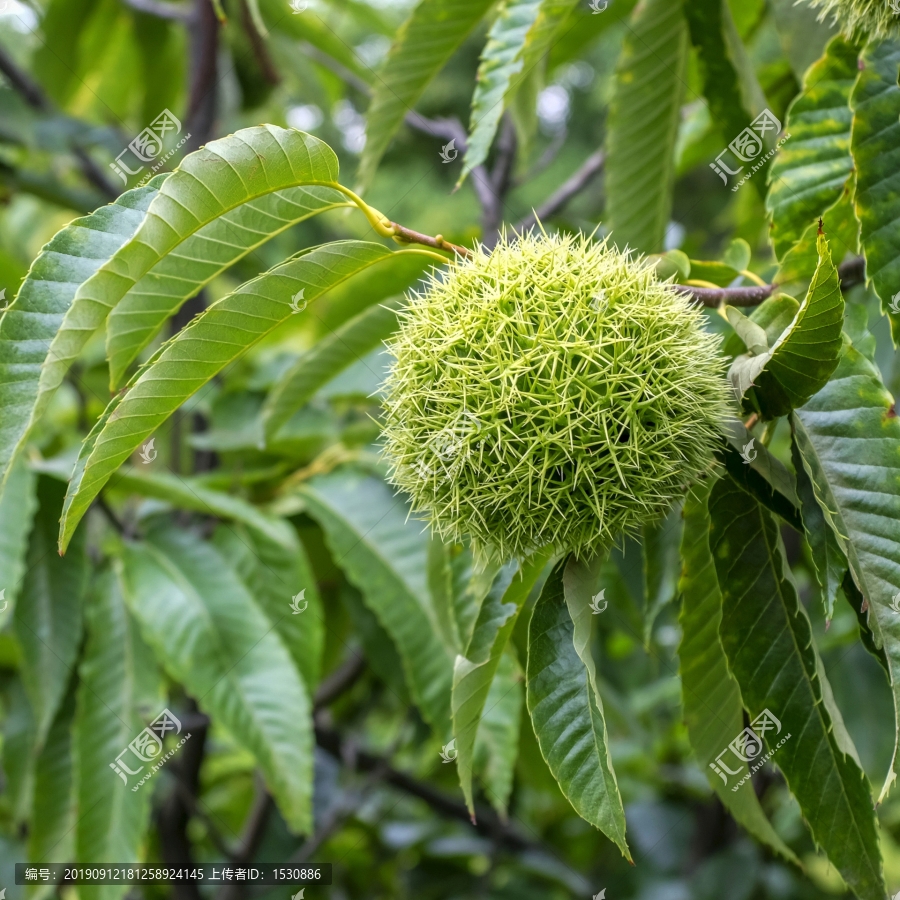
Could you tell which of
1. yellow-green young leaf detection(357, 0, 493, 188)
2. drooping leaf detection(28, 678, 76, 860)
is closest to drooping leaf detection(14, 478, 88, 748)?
drooping leaf detection(28, 678, 76, 860)

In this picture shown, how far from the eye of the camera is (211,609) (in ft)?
3.91

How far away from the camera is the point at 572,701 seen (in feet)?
2.14

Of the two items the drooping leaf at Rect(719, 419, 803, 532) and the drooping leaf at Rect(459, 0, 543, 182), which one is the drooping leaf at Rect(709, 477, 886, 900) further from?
the drooping leaf at Rect(459, 0, 543, 182)

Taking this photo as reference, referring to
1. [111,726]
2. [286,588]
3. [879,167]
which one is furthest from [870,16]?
[111,726]

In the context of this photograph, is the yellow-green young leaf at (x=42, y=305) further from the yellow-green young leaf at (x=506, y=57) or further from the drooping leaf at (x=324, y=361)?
the drooping leaf at (x=324, y=361)

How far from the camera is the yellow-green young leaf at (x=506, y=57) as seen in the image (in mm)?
859

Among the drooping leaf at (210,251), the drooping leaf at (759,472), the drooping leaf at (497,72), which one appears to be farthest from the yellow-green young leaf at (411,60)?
the drooping leaf at (759,472)

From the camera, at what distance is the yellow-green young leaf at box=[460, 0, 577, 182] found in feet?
2.82

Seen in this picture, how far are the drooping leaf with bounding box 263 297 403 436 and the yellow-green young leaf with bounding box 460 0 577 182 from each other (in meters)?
0.27

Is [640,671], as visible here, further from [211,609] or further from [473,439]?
[473,439]

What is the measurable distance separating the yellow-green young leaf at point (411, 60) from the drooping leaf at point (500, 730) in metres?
0.64

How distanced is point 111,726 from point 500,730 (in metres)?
0.52

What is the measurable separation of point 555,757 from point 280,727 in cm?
57

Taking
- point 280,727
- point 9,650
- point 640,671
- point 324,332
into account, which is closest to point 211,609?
point 280,727
